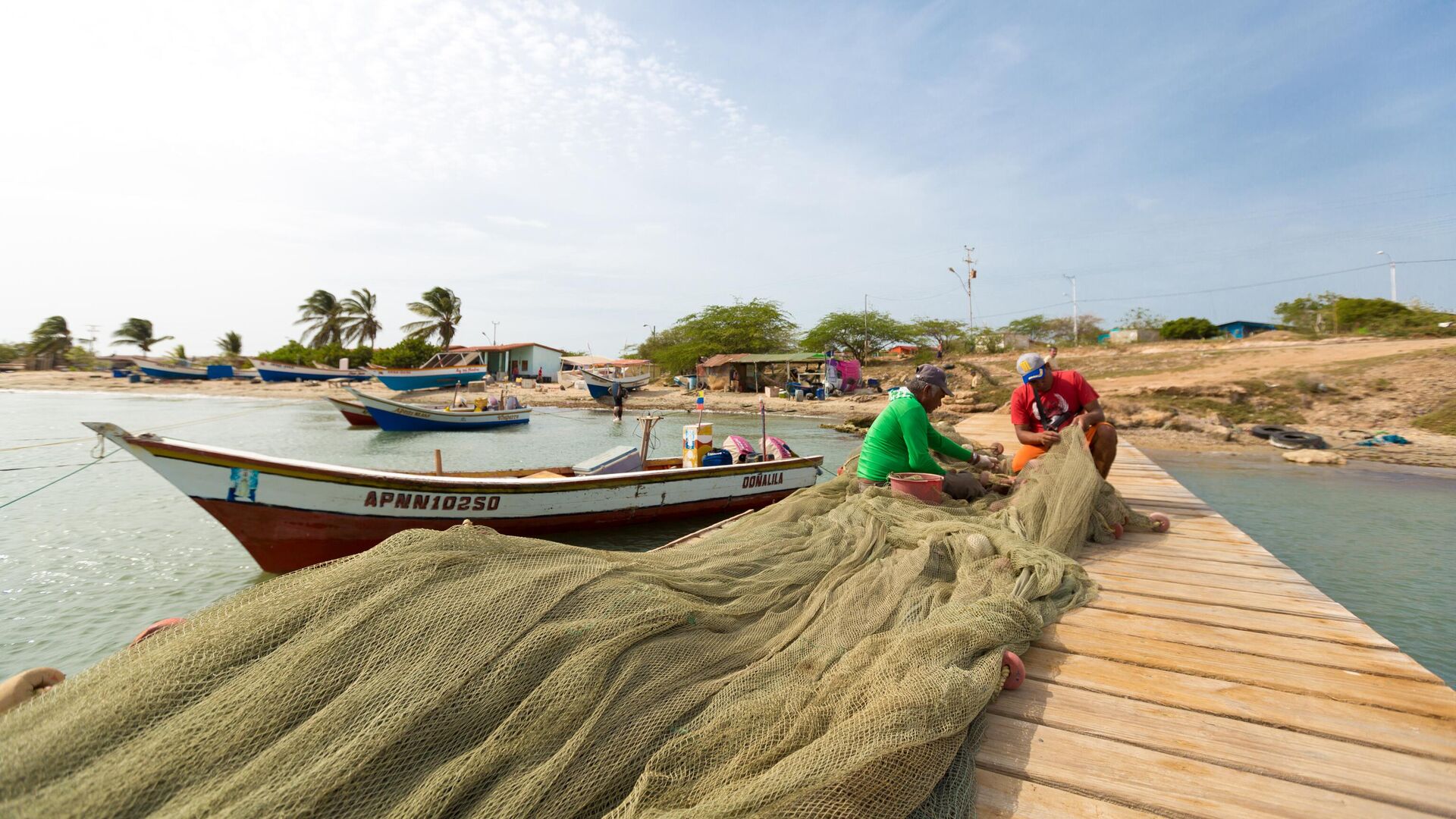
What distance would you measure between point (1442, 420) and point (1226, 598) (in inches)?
791

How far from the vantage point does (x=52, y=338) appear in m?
72.1

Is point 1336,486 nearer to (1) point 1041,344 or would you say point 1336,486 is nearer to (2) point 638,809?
(2) point 638,809

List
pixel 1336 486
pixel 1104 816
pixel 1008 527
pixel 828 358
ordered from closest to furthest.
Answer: pixel 1104 816 < pixel 1008 527 < pixel 1336 486 < pixel 828 358

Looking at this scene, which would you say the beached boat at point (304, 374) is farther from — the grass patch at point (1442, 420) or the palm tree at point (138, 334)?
the grass patch at point (1442, 420)

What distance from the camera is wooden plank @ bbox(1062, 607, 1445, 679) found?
2.47 metres

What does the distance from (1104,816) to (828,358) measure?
37415 millimetres

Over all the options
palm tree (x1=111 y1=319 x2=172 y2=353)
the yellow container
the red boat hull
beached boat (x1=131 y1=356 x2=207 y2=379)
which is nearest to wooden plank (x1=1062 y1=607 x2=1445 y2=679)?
the red boat hull

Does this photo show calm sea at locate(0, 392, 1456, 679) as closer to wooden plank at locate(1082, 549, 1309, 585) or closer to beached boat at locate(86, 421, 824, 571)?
beached boat at locate(86, 421, 824, 571)

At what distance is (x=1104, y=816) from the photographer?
168 centimetres

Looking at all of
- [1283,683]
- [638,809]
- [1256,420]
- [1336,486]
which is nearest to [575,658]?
[638,809]

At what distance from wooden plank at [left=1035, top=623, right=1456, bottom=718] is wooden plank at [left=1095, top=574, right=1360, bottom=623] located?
→ 717mm

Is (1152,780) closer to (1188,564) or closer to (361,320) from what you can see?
(1188,564)

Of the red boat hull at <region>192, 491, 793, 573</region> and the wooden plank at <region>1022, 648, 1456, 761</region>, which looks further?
the red boat hull at <region>192, 491, 793, 573</region>

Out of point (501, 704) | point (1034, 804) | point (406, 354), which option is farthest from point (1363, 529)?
point (406, 354)
